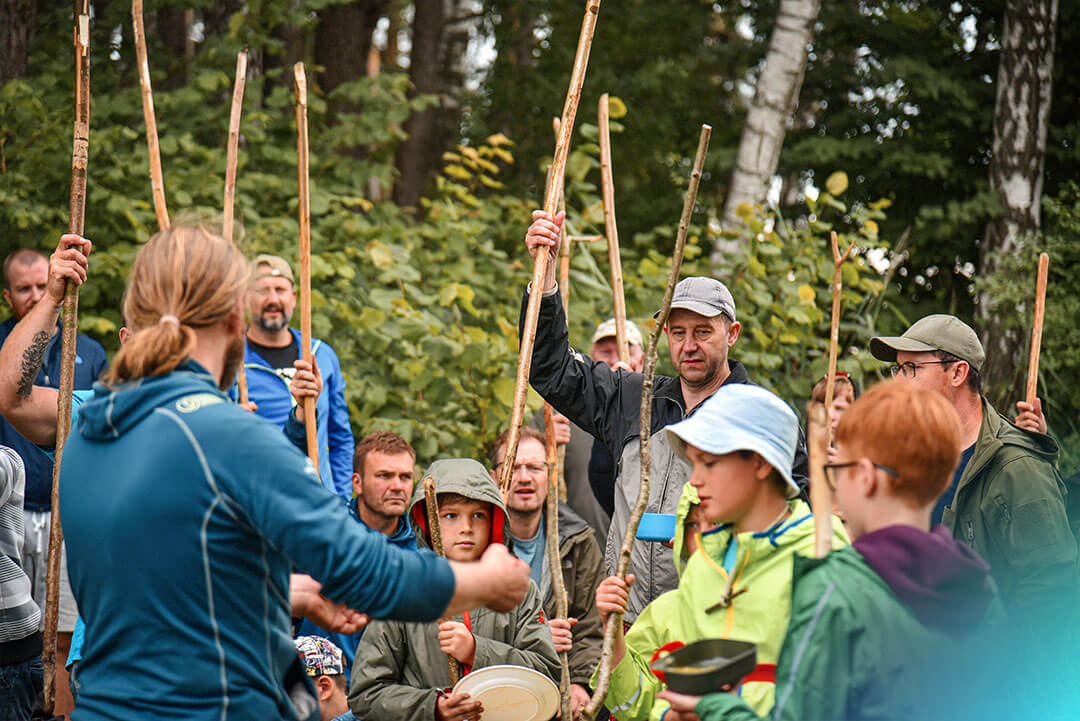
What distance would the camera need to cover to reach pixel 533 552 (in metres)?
4.50

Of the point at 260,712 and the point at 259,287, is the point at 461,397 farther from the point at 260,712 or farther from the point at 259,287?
the point at 260,712

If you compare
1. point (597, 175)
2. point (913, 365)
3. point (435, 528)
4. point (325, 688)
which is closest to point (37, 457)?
point (325, 688)

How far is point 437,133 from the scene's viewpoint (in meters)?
13.1

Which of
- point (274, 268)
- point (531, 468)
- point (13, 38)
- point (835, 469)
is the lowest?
point (531, 468)

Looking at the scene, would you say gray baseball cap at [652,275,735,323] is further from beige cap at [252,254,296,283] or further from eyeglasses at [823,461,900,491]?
beige cap at [252,254,296,283]

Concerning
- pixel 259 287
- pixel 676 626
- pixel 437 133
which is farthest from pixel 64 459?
pixel 437 133

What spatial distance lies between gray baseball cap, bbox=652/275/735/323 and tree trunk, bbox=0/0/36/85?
5.53 metres

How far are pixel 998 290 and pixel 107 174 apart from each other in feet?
20.5

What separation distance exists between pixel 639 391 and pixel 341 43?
7.10 m

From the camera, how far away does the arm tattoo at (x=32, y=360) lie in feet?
10.5

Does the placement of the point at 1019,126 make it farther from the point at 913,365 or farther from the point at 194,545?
the point at 194,545

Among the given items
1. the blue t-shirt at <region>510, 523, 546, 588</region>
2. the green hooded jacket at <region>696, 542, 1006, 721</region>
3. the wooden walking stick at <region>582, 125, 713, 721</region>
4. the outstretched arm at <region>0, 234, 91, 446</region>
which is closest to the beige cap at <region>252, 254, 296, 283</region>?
the blue t-shirt at <region>510, 523, 546, 588</region>

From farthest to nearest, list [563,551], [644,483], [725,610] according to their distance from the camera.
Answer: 1. [563,551]
2. [644,483]
3. [725,610]

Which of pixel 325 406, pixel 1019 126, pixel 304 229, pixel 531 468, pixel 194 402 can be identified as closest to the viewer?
pixel 194 402
